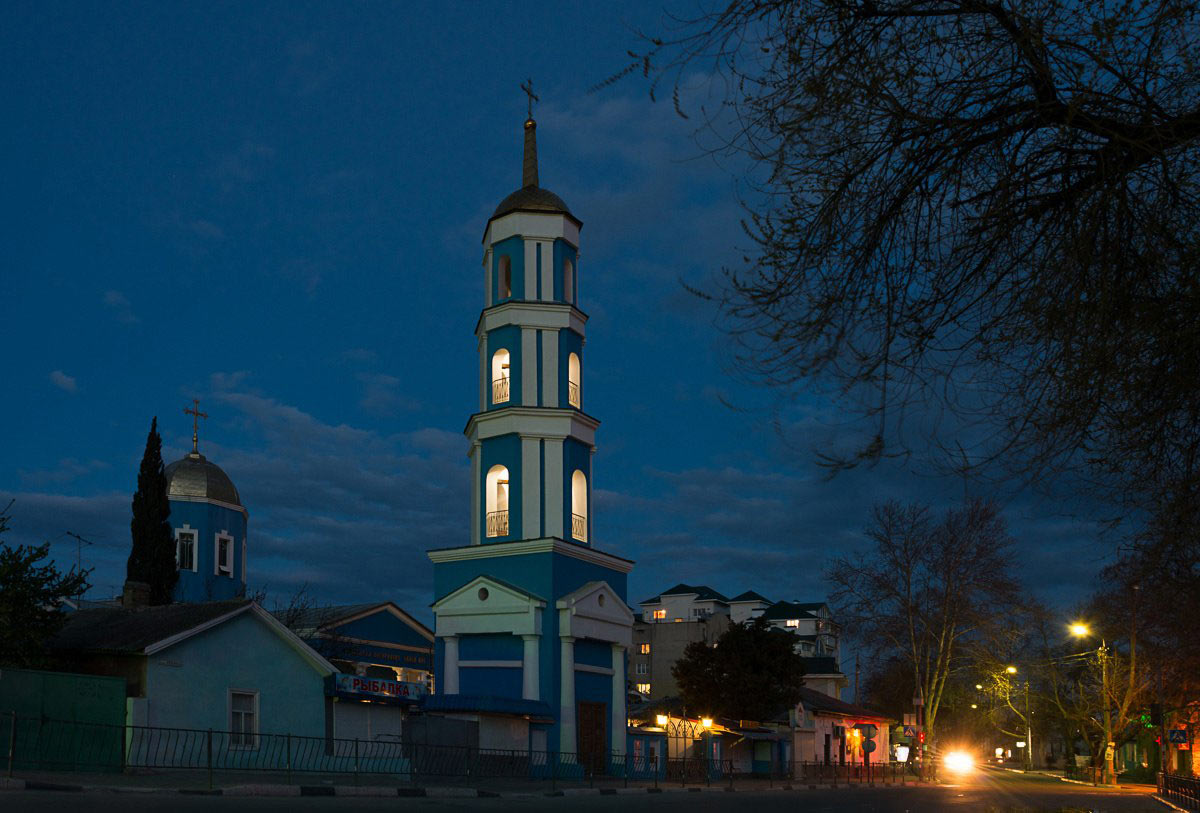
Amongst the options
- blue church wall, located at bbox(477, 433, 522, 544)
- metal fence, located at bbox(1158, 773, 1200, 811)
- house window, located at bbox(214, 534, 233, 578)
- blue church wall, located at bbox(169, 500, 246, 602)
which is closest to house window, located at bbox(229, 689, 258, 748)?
blue church wall, located at bbox(477, 433, 522, 544)

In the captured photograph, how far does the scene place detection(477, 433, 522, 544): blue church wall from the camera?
38219 millimetres

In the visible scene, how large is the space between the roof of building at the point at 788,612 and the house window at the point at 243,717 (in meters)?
96.2

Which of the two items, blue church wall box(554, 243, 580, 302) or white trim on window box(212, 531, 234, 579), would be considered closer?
blue church wall box(554, 243, 580, 302)

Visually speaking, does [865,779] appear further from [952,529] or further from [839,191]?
[839,191]

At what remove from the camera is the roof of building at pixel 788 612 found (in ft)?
394

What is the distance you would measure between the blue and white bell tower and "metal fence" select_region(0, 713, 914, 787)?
112cm

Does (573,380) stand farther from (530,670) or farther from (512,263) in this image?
(530,670)

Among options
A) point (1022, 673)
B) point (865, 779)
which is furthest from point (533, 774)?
point (1022, 673)

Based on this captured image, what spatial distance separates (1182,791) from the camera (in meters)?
30.3

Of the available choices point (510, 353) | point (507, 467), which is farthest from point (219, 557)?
point (510, 353)

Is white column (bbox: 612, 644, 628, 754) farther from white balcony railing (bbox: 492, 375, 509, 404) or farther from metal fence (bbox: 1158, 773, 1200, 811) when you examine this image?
metal fence (bbox: 1158, 773, 1200, 811)

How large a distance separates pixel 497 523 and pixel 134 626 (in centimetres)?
1400

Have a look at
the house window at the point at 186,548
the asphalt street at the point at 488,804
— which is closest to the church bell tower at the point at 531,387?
the asphalt street at the point at 488,804

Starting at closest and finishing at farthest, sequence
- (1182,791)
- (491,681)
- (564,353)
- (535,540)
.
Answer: (1182,791) < (535,540) < (491,681) < (564,353)
